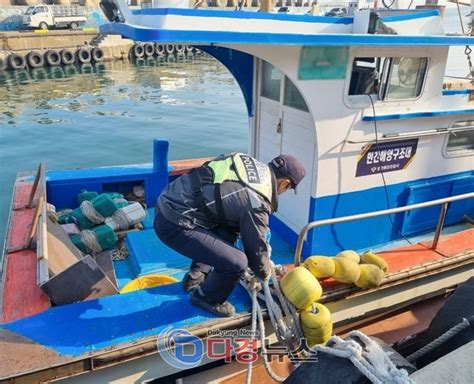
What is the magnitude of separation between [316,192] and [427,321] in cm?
163

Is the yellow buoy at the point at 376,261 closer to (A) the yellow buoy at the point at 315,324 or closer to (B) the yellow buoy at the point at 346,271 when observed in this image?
(B) the yellow buoy at the point at 346,271

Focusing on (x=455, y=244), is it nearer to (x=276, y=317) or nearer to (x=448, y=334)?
(x=448, y=334)

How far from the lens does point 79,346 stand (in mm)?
2668

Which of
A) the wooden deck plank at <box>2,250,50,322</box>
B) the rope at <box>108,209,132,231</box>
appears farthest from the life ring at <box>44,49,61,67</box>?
the wooden deck plank at <box>2,250,50,322</box>

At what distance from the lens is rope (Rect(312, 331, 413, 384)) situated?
2139 millimetres

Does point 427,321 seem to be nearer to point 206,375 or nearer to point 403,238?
point 403,238

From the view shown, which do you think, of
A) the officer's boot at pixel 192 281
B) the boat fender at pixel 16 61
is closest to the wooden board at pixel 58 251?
the officer's boot at pixel 192 281

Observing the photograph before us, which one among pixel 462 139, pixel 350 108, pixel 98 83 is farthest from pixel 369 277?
pixel 98 83

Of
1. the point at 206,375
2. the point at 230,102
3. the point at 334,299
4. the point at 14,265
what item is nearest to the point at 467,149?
the point at 334,299

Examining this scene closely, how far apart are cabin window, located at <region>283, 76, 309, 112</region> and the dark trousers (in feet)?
7.00

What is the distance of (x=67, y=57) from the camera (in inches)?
1062

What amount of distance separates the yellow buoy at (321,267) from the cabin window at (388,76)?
6.54 ft

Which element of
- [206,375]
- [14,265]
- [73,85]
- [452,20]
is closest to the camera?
[206,375]

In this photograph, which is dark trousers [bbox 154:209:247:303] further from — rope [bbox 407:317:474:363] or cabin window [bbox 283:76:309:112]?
cabin window [bbox 283:76:309:112]
